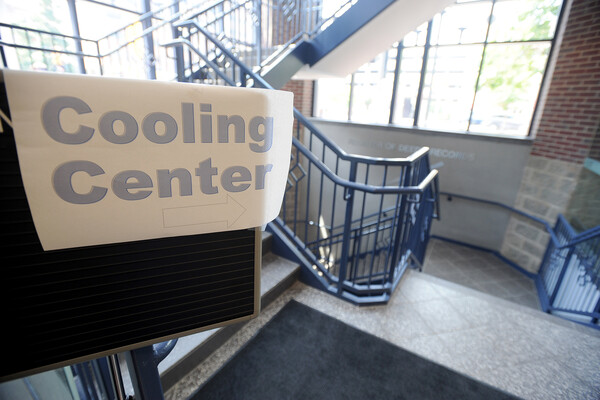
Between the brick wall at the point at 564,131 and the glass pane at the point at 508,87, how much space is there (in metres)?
0.46

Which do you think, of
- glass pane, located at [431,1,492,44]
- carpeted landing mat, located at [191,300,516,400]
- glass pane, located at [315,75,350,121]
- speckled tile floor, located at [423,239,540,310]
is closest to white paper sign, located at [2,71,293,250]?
carpeted landing mat, located at [191,300,516,400]

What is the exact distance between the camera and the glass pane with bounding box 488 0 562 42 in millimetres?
3941

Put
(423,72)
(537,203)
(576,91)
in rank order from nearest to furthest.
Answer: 1. (576,91)
2. (537,203)
3. (423,72)

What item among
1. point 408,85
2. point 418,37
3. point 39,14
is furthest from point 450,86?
point 39,14

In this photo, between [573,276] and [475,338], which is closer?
[475,338]

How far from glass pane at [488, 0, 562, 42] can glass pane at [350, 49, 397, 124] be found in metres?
1.50

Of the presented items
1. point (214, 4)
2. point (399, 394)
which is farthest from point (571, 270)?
point (214, 4)

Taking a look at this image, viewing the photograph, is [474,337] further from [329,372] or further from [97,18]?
[97,18]

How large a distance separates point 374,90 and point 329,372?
5.06 m

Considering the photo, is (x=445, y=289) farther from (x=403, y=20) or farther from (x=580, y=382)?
(x=403, y=20)

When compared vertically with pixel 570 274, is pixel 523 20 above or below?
above

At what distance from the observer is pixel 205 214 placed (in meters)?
0.50

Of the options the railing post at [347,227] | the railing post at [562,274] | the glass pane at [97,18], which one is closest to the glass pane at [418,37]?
the railing post at [562,274]

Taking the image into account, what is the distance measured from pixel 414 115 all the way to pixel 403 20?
2.27 m
